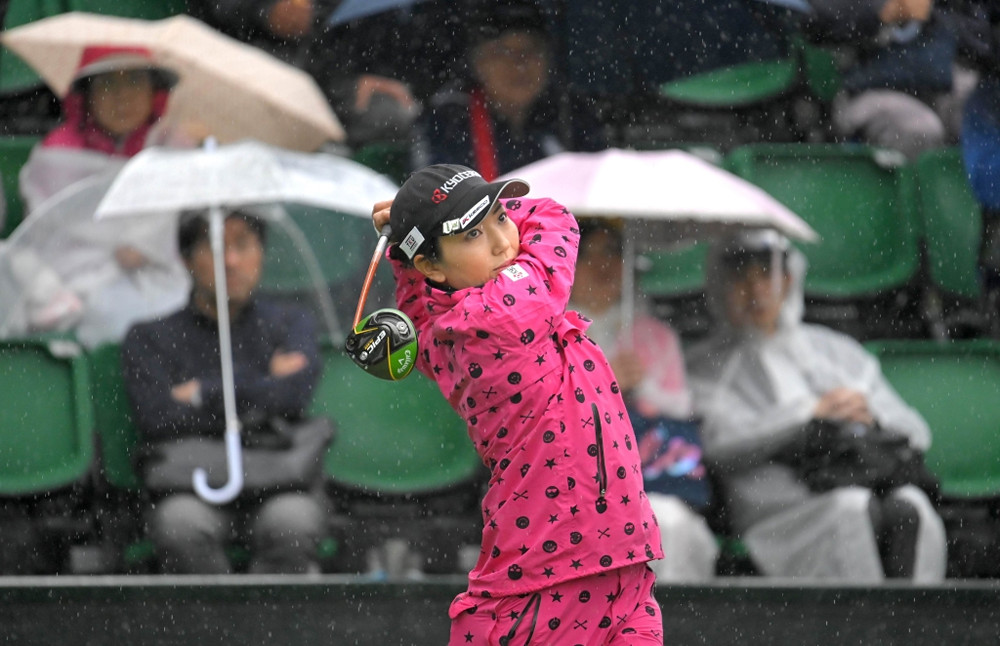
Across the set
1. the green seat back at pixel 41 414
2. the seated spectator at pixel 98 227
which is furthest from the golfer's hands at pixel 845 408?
the green seat back at pixel 41 414

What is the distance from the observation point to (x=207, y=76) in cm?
537

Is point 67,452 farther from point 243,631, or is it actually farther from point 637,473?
point 637,473

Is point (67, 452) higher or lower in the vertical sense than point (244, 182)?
lower

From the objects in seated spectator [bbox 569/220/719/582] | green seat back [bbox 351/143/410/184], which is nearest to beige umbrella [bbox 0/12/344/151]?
green seat back [bbox 351/143/410/184]

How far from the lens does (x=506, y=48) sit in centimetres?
556

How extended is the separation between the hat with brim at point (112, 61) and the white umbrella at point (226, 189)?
408 millimetres

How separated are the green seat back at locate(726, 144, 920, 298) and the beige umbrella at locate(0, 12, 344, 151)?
5.51ft

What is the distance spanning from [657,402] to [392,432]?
952 millimetres

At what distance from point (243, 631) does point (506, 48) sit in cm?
243

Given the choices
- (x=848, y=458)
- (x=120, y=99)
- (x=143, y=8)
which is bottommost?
(x=848, y=458)

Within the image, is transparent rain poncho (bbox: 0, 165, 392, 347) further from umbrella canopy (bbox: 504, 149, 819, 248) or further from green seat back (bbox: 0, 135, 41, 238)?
umbrella canopy (bbox: 504, 149, 819, 248)

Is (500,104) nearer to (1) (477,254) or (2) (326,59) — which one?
(2) (326,59)

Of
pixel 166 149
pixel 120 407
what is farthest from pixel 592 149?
pixel 120 407

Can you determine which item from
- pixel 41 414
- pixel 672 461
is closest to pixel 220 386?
pixel 41 414
